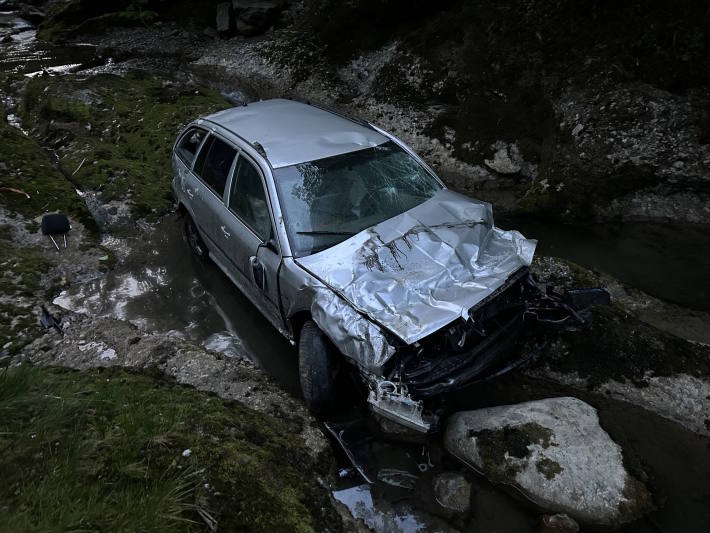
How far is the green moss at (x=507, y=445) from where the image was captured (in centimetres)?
337

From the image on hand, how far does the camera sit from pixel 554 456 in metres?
3.34

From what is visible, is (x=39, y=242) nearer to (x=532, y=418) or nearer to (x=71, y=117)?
(x=71, y=117)

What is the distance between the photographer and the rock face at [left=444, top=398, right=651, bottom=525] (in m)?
3.13

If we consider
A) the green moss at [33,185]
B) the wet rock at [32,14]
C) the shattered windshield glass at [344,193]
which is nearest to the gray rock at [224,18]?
the green moss at [33,185]

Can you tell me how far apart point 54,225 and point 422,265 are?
180 inches

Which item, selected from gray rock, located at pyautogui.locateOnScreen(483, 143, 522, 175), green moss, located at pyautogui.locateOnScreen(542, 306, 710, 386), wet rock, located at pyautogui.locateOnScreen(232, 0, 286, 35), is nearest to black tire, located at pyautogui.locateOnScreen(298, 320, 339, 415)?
green moss, located at pyautogui.locateOnScreen(542, 306, 710, 386)

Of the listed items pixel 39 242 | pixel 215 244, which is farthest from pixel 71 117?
pixel 215 244

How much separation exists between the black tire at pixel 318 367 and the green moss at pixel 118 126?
3.99 m

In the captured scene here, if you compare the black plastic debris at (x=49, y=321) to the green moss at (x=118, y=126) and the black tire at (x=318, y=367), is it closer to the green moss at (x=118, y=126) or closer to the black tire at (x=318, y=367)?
the green moss at (x=118, y=126)

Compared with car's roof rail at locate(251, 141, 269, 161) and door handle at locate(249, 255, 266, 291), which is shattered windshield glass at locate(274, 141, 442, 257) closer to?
car's roof rail at locate(251, 141, 269, 161)

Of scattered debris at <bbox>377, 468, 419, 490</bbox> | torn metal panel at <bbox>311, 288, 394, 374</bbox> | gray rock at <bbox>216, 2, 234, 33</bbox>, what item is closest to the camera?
torn metal panel at <bbox>311, 288, 394, 374</bbox>

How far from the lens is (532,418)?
11.7 feet

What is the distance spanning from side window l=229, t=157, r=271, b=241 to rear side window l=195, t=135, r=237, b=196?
21cm

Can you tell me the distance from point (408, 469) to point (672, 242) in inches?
168
